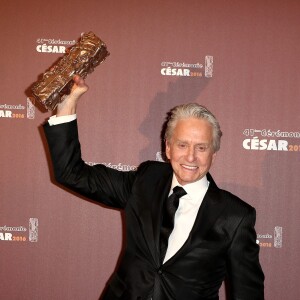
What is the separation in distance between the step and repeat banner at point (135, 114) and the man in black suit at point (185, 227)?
0.89 m

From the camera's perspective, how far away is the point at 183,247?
1615mm

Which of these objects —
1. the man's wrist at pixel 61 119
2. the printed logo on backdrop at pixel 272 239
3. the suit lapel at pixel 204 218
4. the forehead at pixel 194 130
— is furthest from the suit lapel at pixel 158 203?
the printed logo on backdrop at pixel 272 239

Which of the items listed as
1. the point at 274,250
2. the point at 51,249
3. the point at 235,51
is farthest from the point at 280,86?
the point at 51,249

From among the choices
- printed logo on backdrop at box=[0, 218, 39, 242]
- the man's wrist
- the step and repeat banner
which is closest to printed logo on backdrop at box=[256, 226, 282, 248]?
the step and repeat banner

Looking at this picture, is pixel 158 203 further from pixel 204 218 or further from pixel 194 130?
pixel 194 130

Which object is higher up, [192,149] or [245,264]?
[192,149]

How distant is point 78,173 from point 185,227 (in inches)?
19.6

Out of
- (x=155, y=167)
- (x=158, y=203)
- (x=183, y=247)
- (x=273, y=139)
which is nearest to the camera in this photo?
(x=183, y=247)

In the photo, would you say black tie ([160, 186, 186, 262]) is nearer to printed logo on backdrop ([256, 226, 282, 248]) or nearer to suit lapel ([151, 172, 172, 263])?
suit lapel ([151, 172, 172, 263])

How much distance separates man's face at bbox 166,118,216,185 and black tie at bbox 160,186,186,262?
0.18ft

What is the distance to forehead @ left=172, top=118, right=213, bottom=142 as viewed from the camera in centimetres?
165

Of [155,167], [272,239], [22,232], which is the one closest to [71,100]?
[155,167]

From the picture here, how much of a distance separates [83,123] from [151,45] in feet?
2.08

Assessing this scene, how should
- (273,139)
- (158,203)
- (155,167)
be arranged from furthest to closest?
(273,139), (155,167), (158,203)
